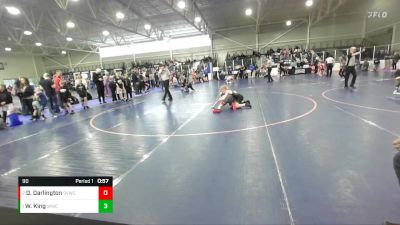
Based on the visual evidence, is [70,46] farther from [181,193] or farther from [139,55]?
[181,193]

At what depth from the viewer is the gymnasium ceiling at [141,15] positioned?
Result: 15561mm

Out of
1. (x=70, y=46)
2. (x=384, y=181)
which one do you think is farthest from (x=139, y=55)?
(x=384, y=181)

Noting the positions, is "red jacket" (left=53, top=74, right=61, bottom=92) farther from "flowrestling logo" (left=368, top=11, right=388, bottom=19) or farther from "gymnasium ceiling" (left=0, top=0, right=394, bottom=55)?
"flowrestling logo" (left=368, top=11, right=388, bottom=19)

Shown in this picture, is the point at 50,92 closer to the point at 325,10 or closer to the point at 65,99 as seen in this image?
the point at 65,99

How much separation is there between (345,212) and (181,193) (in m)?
1.70

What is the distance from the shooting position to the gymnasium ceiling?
15.6 m

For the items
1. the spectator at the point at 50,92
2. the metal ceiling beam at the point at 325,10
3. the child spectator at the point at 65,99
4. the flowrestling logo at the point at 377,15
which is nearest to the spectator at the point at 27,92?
the spectator at the point at 50,92

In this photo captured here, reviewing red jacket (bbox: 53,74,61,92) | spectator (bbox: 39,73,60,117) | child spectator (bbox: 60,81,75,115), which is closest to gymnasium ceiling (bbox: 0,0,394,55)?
red jacket (bbox: 53,74,61,92)

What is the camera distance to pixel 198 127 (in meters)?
5.74
